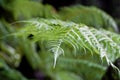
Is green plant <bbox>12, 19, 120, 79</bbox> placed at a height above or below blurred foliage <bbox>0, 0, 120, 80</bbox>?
above

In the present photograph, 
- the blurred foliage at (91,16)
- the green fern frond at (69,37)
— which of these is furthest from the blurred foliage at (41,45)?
the green fern frond at (69,37)

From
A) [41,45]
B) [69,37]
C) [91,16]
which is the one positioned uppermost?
[69,37]

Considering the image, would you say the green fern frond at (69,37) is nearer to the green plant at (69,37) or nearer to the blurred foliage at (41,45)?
the green plant at (69,37)

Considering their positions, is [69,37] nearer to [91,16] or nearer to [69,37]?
[69,37]

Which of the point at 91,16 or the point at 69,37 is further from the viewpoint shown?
the point at 91,16

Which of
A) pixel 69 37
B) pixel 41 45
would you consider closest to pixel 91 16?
pixel 41 45

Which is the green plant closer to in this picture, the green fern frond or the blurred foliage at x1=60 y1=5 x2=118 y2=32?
the green fern frond

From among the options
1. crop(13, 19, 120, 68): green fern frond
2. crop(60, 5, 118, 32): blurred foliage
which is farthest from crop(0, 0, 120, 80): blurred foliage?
crop(13, 19, 120, 68): green fern frond

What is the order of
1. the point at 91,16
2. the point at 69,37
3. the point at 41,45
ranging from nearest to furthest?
1. the point at 69,37
2. the point at 91,16
3. the point at 41,45
